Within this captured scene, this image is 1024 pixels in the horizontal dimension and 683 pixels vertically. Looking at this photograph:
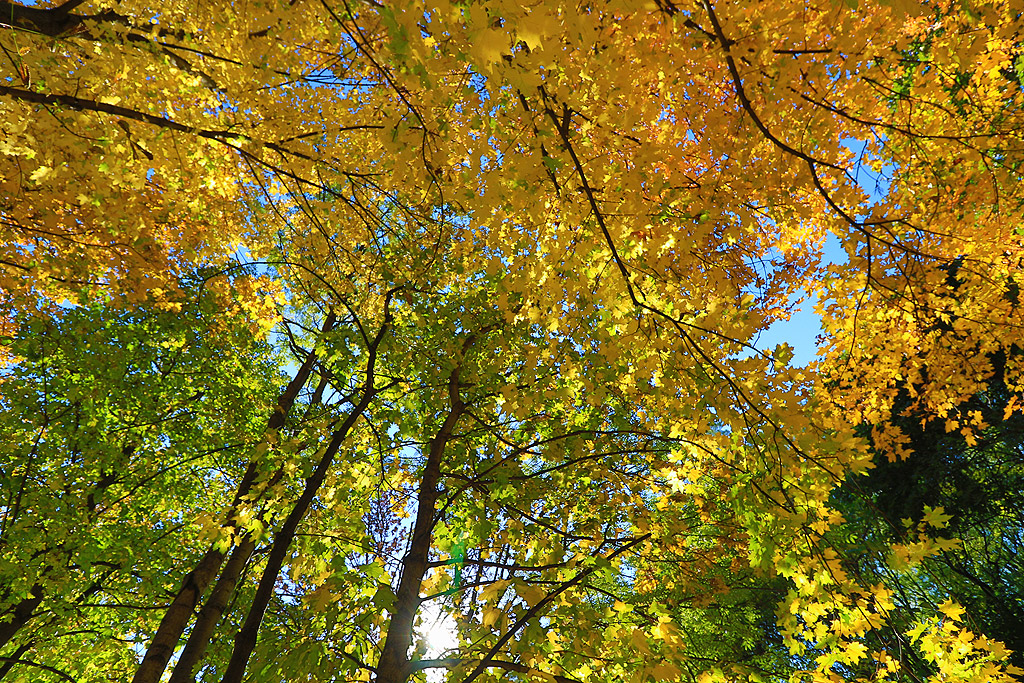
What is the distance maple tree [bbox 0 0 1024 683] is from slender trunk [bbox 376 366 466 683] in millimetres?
29

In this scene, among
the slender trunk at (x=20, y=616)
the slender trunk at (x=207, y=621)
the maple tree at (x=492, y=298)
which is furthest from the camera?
the slender trunk at (x=20, y=616)

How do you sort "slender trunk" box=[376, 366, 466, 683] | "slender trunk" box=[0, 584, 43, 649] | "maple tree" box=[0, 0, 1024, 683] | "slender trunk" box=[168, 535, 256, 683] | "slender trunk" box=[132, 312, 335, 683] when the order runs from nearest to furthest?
"maple tree" box=[0, 0, 1024, 683] → "slender trunk" box=[376, 366, 466, 683] → "slender trunk" box=[168, 535, 256, 683] → "slender trunk" box=[132, 312, 335, 683] → "slender trunk" box=[0, 584, 43, 649]

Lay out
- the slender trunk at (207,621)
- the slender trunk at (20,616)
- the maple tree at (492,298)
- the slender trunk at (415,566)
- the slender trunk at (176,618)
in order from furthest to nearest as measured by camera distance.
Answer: the slender trunk at (20,616), the slender trunk at (176,618), the slender trunk at (207,621), the slender trunk at (415,566), the maple tree at (492,298)

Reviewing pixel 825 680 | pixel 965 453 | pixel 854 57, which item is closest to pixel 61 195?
pixel 854 57

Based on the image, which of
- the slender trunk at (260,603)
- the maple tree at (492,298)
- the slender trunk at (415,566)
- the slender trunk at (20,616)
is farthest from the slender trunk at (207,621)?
the slender trunk at (20,616)

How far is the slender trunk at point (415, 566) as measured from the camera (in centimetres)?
376

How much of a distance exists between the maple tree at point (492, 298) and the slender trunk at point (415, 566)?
0.03 m

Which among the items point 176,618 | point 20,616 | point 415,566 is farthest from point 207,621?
point 20,616

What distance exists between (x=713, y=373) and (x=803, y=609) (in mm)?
1541

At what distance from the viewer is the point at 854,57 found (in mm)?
2934

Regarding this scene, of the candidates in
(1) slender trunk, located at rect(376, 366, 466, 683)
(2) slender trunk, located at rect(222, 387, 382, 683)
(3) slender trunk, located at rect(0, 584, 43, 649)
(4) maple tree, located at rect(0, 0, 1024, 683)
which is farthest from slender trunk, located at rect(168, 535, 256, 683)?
(3) slender trunk, located at rect(0, 584, 43, 649)

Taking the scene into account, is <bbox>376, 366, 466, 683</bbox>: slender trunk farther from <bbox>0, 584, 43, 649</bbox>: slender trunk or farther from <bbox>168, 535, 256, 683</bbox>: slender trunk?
<bbox>0, 584, 43, 649</bbox>: slender trunk

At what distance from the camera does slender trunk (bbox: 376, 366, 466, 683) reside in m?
3.76

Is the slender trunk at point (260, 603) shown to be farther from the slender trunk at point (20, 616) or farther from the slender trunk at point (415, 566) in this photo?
the slender trunk at point (20, 616)
